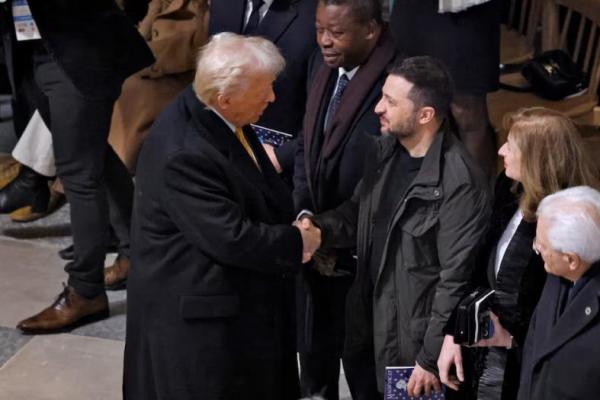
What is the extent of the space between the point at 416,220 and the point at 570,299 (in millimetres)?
631

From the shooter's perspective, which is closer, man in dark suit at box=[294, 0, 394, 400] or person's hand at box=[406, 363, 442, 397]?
person's hand at box=[406, 363, 442, 397]

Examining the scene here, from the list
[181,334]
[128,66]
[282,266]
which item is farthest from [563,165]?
[128,66]

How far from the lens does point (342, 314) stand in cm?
405

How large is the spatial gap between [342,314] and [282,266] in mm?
775

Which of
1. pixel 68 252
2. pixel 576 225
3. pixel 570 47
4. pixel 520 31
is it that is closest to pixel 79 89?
pixel 68 252

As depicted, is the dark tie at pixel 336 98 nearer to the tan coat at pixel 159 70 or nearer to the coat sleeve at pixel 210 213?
the coat sleeve at pixel 210 213

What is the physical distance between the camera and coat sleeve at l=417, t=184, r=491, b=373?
3305mm

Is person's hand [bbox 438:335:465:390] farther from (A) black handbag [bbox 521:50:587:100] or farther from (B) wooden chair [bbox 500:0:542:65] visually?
(B) wooden chair [bbox 500:0:542:65]

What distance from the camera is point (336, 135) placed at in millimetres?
3771

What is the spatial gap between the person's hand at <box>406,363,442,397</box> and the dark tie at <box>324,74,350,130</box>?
3.00 ft

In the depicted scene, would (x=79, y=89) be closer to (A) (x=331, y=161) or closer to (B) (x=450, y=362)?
(A) (x=331, y=161)

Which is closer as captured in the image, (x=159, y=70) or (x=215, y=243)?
(x=215, y=243)

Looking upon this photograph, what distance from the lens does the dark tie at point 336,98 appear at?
3828 mm

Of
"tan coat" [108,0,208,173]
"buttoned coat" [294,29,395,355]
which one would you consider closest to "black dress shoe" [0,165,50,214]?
"tan coat" [108,0,208,173]
